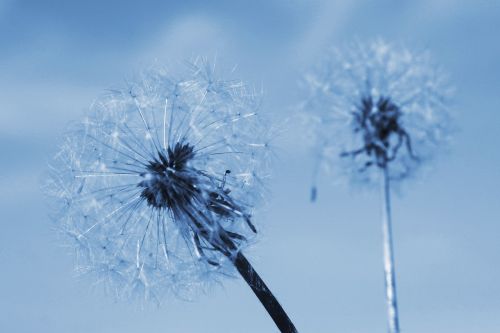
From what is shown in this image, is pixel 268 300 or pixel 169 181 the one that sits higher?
pixel 169 181

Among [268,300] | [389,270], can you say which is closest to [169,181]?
[268,300]

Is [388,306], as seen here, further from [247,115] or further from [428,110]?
[247,115]

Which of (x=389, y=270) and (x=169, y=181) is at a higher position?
(x=169, y=181)

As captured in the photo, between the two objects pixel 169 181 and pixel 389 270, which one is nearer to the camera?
pixel 389 270

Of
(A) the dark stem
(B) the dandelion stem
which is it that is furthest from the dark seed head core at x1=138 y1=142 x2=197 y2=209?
(B) the dandelion stem

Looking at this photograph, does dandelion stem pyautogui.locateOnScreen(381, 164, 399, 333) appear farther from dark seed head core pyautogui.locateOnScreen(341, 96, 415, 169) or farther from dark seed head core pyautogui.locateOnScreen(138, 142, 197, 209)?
dark seed head core pyautogui.locateOnScreen(138, 142, 197, 209)

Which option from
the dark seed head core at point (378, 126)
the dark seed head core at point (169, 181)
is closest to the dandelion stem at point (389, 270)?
the dark seed head core at point (378, 126)

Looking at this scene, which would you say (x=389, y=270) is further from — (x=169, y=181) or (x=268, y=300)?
(x=169, y=181)

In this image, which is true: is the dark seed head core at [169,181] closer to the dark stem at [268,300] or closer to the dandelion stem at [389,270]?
the dark stem at [268,300]
